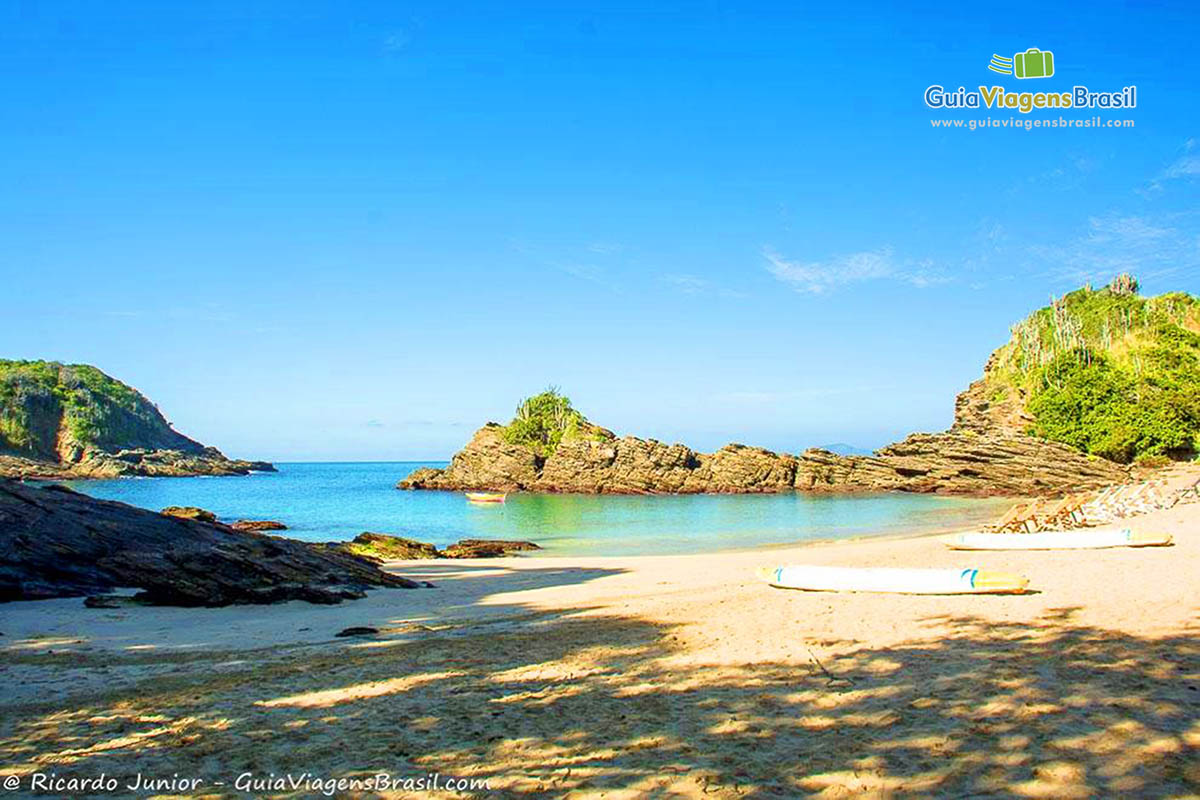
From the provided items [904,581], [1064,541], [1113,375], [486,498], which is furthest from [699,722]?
[1113,375]

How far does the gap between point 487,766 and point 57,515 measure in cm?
1734

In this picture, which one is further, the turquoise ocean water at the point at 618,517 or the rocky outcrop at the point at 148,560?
the turquoise ocean water at the point at 618,517

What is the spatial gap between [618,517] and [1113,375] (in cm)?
6075

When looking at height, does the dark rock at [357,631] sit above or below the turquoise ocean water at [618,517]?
above

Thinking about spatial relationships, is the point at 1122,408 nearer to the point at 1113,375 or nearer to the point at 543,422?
the point at 1113,375

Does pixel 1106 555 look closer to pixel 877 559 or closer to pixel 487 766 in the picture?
pixel 877 559

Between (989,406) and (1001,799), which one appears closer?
(1001,799)

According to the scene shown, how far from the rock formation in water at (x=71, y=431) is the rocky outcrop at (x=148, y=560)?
121575mm

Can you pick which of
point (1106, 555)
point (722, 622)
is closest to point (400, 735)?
point (722, 622)

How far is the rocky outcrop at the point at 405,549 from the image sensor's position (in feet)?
96.8

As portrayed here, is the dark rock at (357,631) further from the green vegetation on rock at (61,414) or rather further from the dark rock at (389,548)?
the green vegetation on rock at (61,414)

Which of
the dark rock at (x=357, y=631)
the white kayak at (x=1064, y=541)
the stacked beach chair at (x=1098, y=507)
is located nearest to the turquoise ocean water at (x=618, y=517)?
the stacked beach chair at (x=1098, y=507)

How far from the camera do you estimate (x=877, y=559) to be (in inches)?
883

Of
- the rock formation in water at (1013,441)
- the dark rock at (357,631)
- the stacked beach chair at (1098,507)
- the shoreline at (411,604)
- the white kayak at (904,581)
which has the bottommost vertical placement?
the shoreline at (411,604)
